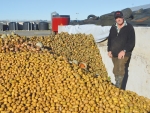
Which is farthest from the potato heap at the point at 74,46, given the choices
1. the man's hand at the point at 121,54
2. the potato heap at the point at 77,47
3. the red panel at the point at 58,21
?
the red panel at the point at 58,21

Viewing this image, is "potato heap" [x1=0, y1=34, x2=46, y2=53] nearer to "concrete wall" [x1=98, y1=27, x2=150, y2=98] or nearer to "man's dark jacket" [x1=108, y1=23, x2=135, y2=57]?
"man's dark jacket" [x1=108, y1=23, x2=135, y2=57]

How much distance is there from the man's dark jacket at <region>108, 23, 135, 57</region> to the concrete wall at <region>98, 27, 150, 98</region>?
420mm

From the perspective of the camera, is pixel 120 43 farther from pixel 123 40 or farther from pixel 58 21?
pixel 58 21

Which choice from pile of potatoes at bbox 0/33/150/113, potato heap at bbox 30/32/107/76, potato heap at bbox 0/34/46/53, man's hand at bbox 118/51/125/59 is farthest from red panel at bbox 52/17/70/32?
pile of potatoes at bbox 0/33/150/113

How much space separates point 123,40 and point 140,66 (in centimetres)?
81

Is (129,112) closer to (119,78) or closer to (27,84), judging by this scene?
(27,84)

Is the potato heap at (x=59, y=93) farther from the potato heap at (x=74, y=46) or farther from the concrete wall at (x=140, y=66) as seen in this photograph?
the potato heap at (x=74, y=46)

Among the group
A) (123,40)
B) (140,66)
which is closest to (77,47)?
(140,66)

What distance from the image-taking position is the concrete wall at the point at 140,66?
5.28 m

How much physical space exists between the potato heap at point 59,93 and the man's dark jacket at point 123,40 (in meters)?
1.23

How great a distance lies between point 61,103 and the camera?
11.9 ft

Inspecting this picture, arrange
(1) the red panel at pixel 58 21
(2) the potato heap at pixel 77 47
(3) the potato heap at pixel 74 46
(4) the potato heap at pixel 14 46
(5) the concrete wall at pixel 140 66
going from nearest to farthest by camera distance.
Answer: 1. (5) the concrete wall at pixel 140 66
2. (4) the potato heap at pixel 14 46
3. (3) the potato heap at pixel 74 46
4. (2) the potato heap at pixel 77 47
5. (1) the red panel at pixel 58 21

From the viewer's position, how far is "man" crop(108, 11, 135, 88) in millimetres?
5102

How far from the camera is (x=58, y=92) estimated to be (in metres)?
3.83
